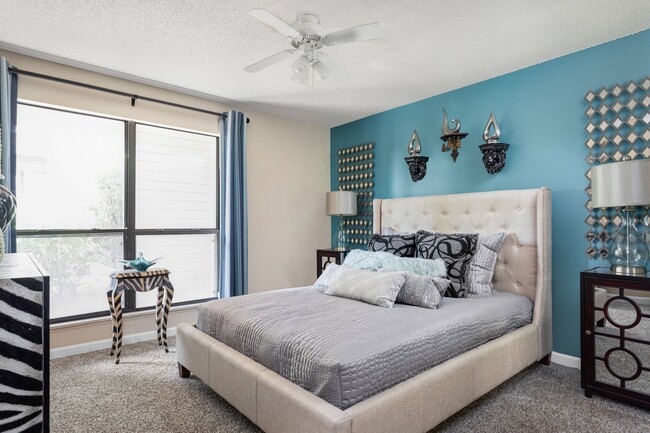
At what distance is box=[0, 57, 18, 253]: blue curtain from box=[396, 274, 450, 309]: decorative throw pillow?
114 inches

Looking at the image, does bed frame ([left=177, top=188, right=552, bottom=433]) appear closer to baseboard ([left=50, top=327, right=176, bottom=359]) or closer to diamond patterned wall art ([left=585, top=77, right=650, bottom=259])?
diamond patterned wall art ([left=585, top=77, right=650, bottom=259])

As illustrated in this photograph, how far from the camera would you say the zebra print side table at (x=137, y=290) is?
9.70ft

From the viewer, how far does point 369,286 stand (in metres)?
2.48

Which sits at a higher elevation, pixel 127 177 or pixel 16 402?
pixel 127 177

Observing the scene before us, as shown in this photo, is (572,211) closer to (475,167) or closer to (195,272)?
(475,167)

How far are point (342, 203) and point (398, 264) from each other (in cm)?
170

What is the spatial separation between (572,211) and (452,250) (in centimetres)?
98

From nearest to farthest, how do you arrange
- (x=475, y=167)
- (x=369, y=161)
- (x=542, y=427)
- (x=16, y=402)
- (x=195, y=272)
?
(x=16, y=402) → (x=542, y=427) → (x=475, y=167) → (x=195, y=272) → (x=369, y=161)

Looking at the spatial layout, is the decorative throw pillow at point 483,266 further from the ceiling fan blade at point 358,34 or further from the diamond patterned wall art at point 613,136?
the ceiling fan blade at point 358,34

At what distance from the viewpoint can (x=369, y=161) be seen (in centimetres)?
446

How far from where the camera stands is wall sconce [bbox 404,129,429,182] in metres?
3.80

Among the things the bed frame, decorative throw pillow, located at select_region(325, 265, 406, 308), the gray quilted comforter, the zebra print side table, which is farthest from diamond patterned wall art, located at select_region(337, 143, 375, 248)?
the zebra print side table

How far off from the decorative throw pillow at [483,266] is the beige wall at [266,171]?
2.35 m

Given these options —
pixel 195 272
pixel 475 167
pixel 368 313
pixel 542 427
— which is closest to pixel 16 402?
pixel 368 313
